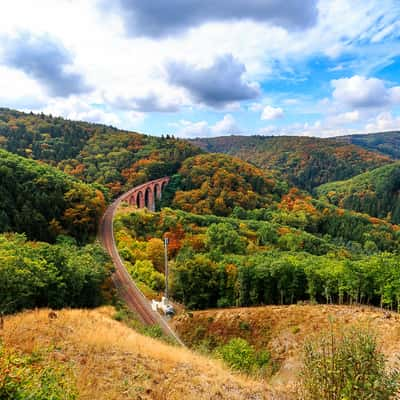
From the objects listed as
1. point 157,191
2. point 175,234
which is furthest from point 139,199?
point 175,234

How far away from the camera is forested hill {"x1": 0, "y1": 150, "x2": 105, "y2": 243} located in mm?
40281

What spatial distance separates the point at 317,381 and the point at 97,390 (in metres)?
5.01

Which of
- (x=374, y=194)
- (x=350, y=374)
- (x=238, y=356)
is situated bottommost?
(x=374, y=194)

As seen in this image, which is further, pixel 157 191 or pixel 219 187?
pixel 157 191

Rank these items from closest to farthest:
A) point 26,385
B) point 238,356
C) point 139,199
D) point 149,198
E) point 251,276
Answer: point 26,385, point 238,356, point 251,276, point 139,199, point 149,198

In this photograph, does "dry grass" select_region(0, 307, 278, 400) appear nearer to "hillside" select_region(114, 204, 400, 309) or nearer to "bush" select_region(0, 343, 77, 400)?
"bush" select_region(0, 343, 77, 400)

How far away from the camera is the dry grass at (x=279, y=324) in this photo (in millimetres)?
22422

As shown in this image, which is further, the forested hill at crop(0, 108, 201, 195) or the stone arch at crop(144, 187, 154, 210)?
the forested hill at crop(0, 108, 201, 195)

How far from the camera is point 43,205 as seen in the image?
4412 centimetres

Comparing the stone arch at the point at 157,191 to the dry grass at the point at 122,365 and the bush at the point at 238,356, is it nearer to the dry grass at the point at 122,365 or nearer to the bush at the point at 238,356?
the bush at the point at 238,356

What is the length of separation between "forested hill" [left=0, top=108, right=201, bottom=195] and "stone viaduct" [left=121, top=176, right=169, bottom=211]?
3746mm

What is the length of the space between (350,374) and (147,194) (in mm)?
88035

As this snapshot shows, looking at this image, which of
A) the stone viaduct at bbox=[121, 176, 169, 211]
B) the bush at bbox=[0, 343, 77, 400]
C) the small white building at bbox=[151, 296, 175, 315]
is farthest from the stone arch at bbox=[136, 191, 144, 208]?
the bush at bbox=[0, 343, 77, 400]

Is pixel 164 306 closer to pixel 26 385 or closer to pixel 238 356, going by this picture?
pixel 238 356
